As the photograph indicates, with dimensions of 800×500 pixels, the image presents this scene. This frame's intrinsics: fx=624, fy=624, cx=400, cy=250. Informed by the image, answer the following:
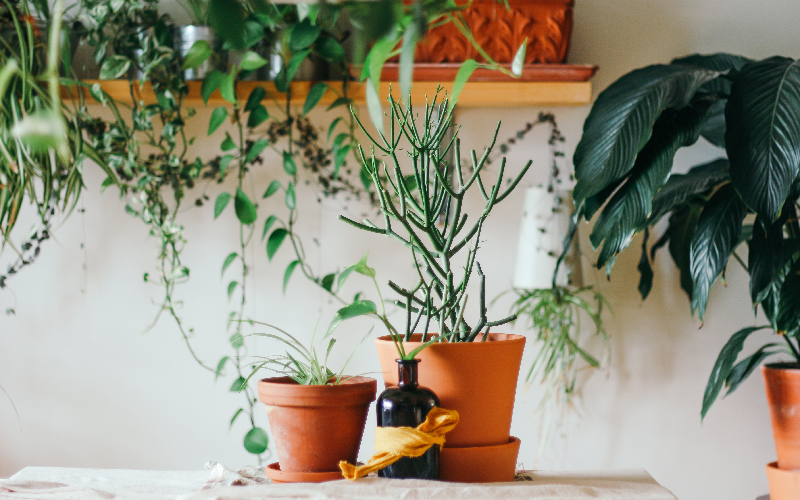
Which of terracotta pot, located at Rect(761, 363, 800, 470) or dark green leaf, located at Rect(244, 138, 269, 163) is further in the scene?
dark green leaf, located at Rect(244, 138, 269, 163)

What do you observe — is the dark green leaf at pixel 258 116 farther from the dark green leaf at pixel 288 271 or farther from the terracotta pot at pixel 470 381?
the terracotta pot at pixel 470 381

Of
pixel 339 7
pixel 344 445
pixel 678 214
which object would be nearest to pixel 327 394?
pixel 344 445

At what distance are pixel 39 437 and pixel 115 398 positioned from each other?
231 millimetres

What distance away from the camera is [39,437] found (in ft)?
5.58

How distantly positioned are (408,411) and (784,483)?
3.64 feet

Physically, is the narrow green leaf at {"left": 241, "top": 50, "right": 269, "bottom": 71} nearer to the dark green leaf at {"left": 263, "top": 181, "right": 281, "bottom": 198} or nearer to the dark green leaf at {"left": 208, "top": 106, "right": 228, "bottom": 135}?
the dark green leaf at {"left": 208, "top": 106, "right": 228, "bottom": 135}

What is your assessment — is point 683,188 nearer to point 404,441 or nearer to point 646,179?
point 646,179

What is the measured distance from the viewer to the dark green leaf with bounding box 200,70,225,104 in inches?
57.0

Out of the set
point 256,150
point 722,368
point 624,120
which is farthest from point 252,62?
point 722,368

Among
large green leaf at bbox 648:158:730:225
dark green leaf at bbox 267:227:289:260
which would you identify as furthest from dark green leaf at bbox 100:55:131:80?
large green leaf at bbox 648:158:730:225

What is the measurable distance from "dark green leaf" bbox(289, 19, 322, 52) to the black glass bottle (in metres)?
0.94

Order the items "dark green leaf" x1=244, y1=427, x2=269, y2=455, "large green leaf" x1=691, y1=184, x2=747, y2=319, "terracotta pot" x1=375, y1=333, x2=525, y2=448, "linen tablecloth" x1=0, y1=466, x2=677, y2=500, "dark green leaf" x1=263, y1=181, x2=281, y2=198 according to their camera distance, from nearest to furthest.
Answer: "linen tablecloth" x1=0, y1=466, x2=677, y2=500 → "terracotta pot" x1=375, y1=333, x2=525, y2=448 → "large green leaf" x1=691, y1=184, x2=747, y2=319 → "dark green leaf" x1=244, y1=427, x2=269, y2=455 → "dark green leaf" x1=263, y1=181, x2=281, y2=198

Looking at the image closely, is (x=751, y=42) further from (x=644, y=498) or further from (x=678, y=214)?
(x=644, y=498)

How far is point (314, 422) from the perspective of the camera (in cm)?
67
